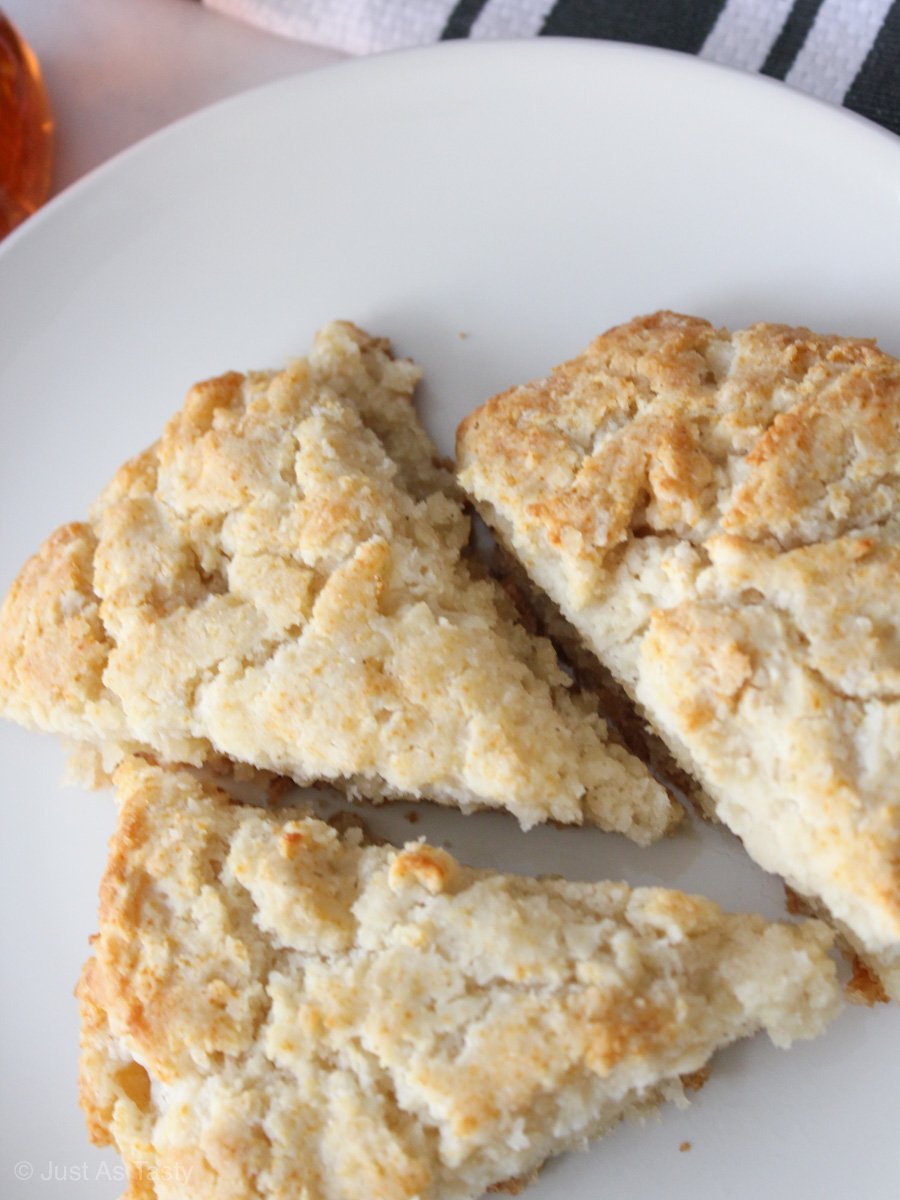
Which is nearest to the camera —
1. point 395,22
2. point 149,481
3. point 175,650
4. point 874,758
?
point 874,758

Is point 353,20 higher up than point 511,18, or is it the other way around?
point 511,18

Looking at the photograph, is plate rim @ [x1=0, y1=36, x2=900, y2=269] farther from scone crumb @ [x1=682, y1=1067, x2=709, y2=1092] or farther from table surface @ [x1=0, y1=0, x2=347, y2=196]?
scone crumb @ [x1=682, y1=1067, x2=709, y2=1092]

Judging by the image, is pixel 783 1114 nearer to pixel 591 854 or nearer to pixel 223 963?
pixel 591 854

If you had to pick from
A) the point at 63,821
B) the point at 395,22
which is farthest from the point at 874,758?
the point at 395,22

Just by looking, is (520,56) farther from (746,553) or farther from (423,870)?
(423,870)

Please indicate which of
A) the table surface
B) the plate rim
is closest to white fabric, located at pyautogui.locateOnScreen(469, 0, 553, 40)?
the plate rim

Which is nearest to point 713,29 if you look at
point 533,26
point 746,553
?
point 533,26

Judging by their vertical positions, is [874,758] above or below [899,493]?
below
